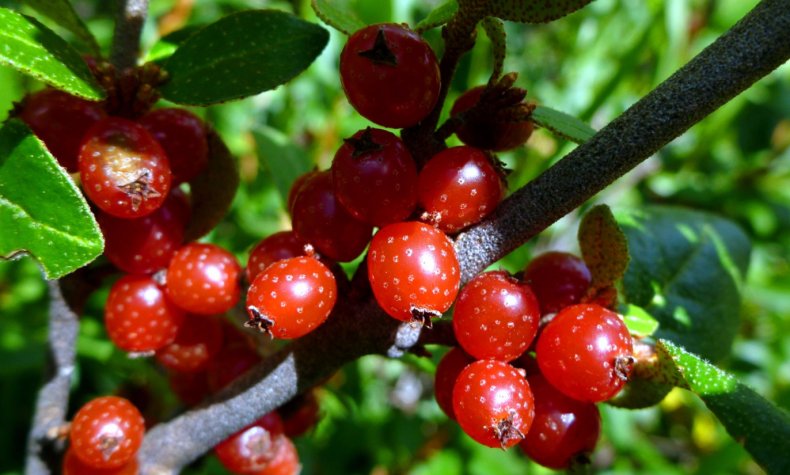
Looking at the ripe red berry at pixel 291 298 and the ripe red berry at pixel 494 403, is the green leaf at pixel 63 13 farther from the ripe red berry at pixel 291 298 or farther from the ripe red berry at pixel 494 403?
the ripe red berry at pixel 494 403

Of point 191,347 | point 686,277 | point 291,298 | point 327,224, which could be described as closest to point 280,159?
point 191,347

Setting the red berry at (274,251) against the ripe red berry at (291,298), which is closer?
the ripe red berry at (291,298)

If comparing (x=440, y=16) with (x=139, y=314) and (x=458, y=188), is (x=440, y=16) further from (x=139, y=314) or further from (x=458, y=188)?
(x=139, y=314)

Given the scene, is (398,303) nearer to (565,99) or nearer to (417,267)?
(417,267)

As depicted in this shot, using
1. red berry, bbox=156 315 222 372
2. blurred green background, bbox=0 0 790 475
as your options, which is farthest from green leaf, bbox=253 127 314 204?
red berry, bbox=156 315 222 372

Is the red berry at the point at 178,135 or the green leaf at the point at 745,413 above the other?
the red berry at the point at 178,135

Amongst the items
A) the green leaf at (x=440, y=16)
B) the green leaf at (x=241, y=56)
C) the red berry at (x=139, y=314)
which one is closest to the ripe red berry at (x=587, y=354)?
the green leaf at (x=440, y=16)

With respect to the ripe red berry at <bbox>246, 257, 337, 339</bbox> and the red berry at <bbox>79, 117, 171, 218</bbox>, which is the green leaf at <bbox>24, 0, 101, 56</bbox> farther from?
the ripe red berry at <bbox>246, 257, 337, 339</bbox>
